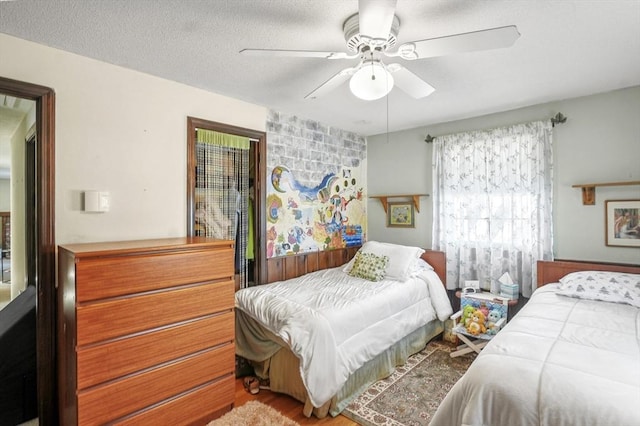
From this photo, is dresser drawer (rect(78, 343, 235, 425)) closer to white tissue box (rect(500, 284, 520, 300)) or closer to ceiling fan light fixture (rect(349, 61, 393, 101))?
ceiling fan light fixture (rect(349, 61, 393, 101))

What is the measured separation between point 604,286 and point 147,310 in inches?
123

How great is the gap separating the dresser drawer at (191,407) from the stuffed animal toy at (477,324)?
2038 mm

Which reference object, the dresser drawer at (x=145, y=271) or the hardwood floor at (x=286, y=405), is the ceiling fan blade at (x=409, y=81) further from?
the hardwood floor at (x=286, y=405)

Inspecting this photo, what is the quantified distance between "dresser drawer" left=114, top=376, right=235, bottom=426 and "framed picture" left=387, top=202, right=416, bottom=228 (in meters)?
2.67

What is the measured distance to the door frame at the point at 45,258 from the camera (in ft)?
6.17

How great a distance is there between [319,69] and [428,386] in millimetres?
2520

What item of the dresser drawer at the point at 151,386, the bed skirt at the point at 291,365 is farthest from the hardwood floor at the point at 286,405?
the dresser drawer at the point at 151,386

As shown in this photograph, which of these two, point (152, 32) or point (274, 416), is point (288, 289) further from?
point (152, 32)

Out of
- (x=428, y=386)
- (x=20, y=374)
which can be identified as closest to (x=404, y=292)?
(x=428, y=386)

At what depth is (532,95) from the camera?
2771mm

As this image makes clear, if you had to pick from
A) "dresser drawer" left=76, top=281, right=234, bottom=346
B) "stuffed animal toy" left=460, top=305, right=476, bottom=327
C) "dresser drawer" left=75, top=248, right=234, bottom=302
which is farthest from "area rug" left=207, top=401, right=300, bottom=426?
"stuffed animal toy" left=460, top=305, right=476, bottom=327

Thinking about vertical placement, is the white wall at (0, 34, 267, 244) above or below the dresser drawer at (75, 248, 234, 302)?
above

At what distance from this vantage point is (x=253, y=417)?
205 cm

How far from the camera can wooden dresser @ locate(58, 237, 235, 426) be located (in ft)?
5.21
